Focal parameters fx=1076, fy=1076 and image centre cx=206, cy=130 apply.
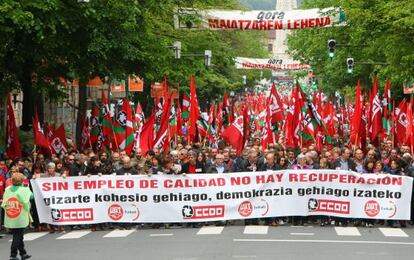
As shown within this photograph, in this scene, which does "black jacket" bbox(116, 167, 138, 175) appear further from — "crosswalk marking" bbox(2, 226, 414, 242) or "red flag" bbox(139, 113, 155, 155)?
"red flag" bbox(139, 113, 155, 155)

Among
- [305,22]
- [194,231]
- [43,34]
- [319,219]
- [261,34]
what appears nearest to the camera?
[194,231]

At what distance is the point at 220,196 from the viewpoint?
20641 millimetres

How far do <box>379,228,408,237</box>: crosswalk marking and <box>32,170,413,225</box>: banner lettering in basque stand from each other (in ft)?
1.29

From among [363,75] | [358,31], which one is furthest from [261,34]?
[358,31]

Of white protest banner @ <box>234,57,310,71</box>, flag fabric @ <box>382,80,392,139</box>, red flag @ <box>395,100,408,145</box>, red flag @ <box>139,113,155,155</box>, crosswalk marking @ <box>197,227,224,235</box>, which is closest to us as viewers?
crosswalk marking @ <box>197,227,224,235</box>

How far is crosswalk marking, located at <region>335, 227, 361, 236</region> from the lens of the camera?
1889cm

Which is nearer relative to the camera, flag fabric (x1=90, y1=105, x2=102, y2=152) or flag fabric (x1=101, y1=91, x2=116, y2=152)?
flag fabric (x1=101, y1=91, x2=116, y2=152)

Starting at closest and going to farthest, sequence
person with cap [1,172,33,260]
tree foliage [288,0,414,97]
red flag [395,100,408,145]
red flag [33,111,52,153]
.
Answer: person with cap [1,172,33,260] → red flag [33,111,52,153] → red flag [395,100,408,145] → tree foliage [288,0,414,97]

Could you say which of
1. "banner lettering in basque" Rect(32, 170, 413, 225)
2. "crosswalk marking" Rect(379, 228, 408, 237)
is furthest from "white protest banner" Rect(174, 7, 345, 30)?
"crosswalk marking" Rect(379, 228, 408, 237)

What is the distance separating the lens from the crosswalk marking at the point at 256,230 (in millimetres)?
18945

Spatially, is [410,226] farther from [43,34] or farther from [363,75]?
[363,75]

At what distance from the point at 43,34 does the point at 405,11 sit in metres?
11.6

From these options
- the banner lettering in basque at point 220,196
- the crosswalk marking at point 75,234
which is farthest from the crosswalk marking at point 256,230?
the crosswalk marking at point 75,234

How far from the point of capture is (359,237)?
18.3 meters
